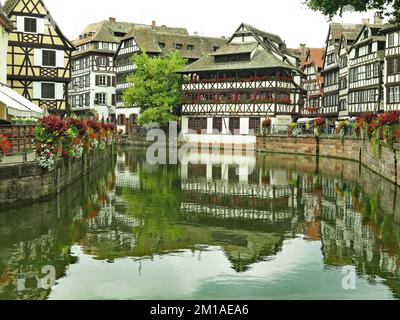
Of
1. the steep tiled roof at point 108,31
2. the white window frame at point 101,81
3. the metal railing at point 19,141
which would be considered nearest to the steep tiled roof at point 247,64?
the steep tiled roof at point 108,31

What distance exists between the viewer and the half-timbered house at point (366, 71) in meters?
59.5

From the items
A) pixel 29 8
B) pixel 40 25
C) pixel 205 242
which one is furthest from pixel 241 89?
pixel 205 242

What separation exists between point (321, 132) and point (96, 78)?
1755 inches

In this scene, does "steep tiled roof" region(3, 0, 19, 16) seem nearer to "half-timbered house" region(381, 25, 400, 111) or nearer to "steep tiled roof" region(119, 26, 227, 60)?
"steep tiled roof" region(119, 26, 227, 60)

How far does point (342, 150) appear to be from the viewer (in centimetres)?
5225

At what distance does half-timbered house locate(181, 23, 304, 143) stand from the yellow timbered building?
24323 millimetres

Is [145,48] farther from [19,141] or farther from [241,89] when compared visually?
[19,141]

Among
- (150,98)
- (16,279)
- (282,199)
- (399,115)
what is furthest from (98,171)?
(150,98)

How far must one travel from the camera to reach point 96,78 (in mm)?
91562

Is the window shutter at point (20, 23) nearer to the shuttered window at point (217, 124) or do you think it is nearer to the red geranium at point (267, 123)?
the red geranium at point (267, 123)

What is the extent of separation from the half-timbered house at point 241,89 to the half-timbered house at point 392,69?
12.9 m

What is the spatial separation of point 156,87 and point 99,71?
20.5 m

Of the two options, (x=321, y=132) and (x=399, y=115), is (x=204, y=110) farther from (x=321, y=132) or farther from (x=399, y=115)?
(x=399, y=115)
